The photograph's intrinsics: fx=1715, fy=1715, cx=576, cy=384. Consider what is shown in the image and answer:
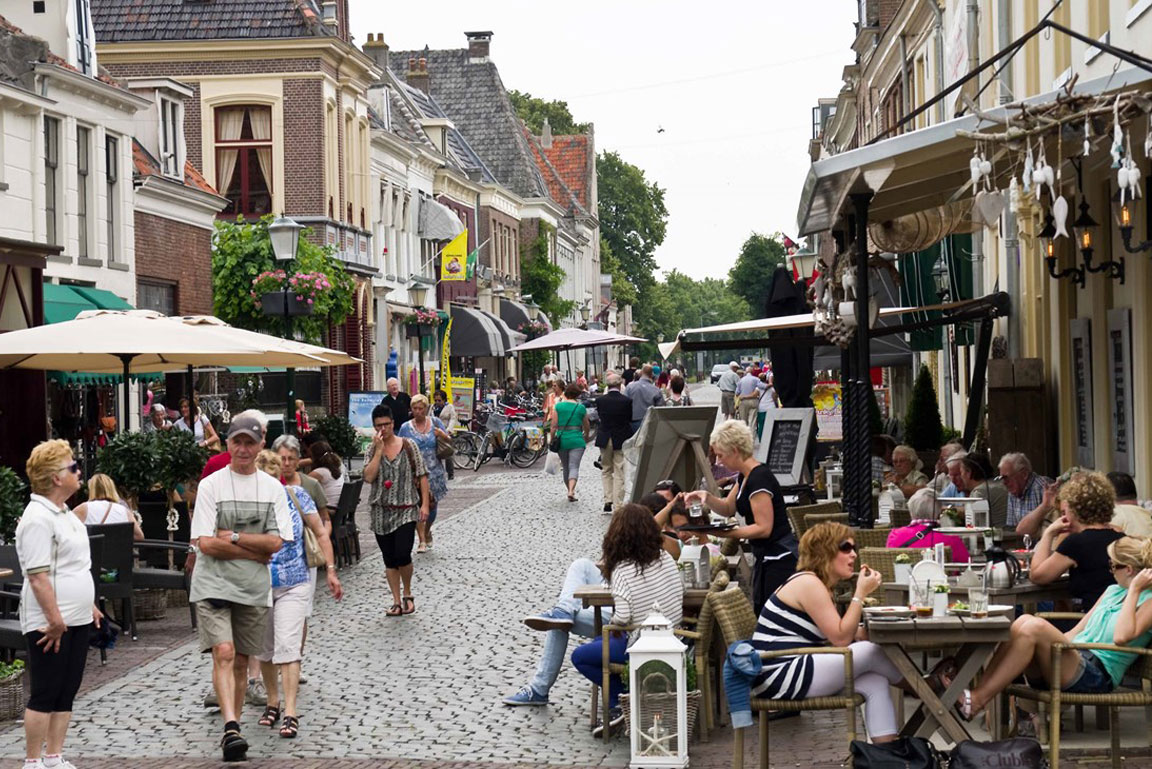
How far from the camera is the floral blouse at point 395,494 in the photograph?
1376cm

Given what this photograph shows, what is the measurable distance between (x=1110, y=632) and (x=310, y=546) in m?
4.62

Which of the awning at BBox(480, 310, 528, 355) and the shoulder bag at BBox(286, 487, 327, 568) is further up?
the awning at BBox(480, 310, 528, 355)

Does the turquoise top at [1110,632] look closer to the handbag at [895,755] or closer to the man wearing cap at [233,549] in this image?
the handbag at [895,755]

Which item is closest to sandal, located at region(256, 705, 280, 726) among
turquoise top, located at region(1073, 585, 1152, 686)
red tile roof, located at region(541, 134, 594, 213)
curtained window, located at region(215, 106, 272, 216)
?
turquoise top, located at region(1073, 585, 1152, 686)

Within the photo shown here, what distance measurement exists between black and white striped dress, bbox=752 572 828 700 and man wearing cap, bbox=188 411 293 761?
278 centimetres

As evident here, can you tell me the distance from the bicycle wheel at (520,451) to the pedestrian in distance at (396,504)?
19.5 metres

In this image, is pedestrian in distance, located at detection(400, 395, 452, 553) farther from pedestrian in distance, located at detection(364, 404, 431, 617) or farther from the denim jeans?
the denim jeans

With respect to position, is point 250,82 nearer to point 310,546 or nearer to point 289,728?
point 310,546

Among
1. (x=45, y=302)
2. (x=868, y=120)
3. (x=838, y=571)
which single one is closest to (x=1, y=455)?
(x=45, y=302)

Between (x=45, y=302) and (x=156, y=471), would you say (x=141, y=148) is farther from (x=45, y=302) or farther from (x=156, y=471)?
(x=156, y=471)

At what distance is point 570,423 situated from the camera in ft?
80.3

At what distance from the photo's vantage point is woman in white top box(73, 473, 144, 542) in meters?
12.5

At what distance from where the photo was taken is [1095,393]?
1495 centimetres

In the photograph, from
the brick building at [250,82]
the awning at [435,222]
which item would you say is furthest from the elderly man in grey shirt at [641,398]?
the awning at [435,222]
